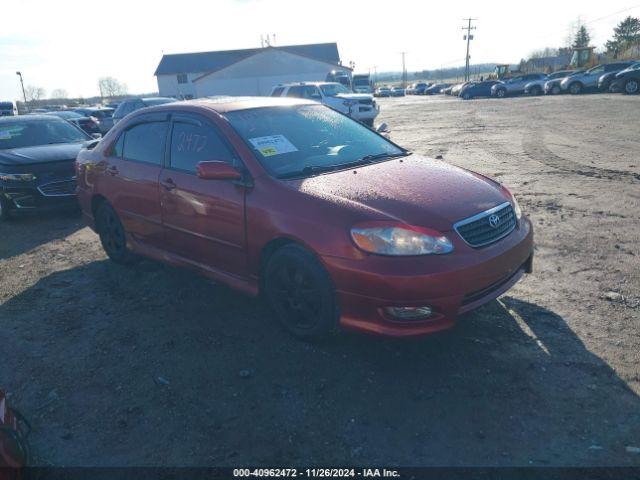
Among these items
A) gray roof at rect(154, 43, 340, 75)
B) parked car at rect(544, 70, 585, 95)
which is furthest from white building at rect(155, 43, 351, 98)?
parked car at rect(544, 70, 585, 95)

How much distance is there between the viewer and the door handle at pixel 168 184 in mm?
4195

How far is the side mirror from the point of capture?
139 inches

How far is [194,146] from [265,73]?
45152 millimetres

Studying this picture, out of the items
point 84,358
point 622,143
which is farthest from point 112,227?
point 622,143

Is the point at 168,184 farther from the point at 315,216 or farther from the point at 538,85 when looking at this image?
the point at 538,85

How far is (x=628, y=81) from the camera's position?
2595 cm

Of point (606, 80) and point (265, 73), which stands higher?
point (265, 73)

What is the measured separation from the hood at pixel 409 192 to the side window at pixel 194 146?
79cm

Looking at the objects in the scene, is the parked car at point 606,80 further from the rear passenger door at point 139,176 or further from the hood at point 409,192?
the rear passenger door at point 139,176

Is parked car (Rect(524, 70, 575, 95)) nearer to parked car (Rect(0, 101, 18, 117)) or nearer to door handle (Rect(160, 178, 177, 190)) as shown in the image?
parked car (Rect(0, 101, 18, 117))

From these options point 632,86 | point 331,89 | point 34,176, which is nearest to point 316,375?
point 34,176

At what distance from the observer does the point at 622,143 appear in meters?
10.9

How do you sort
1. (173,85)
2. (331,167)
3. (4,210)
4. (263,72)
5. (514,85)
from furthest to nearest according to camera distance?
(173,85), (263,72), (514,85), (4,210), (331,167)

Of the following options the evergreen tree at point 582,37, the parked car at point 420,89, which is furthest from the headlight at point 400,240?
the evergreen tree at point 582,37
